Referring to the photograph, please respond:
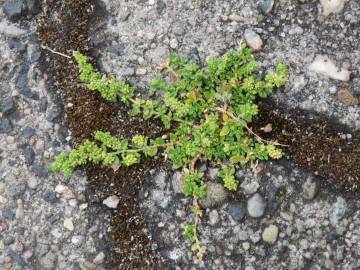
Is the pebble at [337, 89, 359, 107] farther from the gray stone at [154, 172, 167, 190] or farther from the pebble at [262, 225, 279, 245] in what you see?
the gray stone at [154, 172, 167, 190]

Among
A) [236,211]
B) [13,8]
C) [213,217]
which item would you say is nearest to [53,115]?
[13,8]

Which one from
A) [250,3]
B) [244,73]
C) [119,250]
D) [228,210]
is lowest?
[119,250]

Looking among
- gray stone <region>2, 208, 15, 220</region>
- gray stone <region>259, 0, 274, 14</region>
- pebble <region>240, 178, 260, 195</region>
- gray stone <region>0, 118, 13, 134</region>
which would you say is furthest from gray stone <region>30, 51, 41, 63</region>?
pebble <region>240, 178, 260, 195</region>

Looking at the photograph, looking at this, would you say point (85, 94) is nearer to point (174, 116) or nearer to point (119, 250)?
point (174, 116)

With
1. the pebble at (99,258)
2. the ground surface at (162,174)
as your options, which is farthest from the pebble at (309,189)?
the pebble at (99,258)

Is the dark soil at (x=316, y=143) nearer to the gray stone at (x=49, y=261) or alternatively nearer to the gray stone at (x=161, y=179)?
the gray stone at (x=161, y=179)

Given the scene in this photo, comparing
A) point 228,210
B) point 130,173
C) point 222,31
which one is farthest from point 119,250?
point 222,31

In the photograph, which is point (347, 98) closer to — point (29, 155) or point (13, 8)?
point (29, 155)
